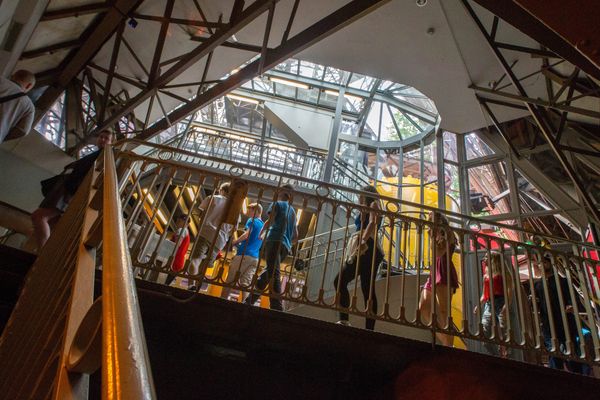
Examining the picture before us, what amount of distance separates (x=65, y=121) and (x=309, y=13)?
4837mm

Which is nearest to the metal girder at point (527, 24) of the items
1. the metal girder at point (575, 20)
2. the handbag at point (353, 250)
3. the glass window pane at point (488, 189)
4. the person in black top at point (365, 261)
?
the person in black top at point (365, 261)

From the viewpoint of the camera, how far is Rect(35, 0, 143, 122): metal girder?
5332 mm

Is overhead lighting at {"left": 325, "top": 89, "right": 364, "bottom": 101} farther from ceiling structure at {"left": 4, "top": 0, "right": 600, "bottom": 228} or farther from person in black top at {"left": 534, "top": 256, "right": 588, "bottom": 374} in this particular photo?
person in black top at {"left": 534, "top": 256, "right": 588, "bottom": 374}

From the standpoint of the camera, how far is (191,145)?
34.6 feet

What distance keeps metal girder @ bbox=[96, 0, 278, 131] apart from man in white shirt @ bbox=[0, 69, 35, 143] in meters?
2.13

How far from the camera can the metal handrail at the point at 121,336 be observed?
516mm

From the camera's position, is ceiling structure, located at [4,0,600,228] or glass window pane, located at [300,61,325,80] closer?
ceiling structure, located at [4,0,600,228]

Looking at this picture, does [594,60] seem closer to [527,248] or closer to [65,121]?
[527,248]

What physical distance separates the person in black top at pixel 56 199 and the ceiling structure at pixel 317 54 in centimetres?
230

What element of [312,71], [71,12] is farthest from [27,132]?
[312,71]

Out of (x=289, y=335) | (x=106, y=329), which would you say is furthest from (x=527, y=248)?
(x=106, y=329)

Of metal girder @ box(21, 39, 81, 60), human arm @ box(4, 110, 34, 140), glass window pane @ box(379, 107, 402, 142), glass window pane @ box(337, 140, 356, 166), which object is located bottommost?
human arm @ box(4, 110, 34, 140)

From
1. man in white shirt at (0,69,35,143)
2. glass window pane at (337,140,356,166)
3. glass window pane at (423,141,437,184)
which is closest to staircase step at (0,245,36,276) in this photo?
man in white shirt at (0,69,35,143)

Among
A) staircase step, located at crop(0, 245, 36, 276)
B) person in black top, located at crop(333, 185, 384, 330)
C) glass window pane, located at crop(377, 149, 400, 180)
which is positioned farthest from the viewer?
glass window pane, located at crop(377, 149, 400, 180)
